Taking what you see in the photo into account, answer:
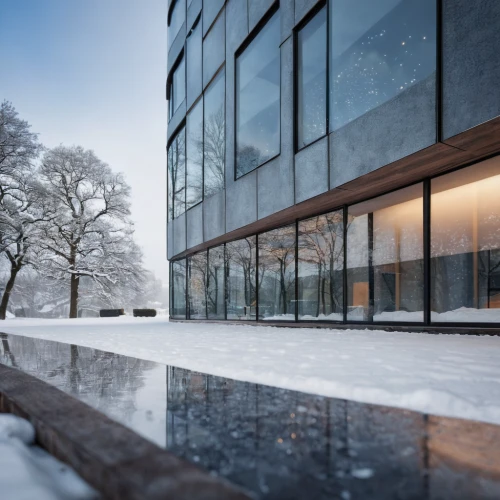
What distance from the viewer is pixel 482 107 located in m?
5.39

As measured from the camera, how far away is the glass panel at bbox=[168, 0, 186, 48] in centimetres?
1650

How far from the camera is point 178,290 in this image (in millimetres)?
17312

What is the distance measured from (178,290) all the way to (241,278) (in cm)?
575

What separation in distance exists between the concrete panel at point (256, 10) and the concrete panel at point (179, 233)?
717cm

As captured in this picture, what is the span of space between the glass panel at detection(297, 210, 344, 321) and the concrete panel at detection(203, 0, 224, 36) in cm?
797

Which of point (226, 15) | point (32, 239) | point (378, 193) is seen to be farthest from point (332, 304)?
point (32, 239)

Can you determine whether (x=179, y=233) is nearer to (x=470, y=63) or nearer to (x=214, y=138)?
(x=214, y=138)

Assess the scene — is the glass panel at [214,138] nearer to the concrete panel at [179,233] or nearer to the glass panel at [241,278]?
the glass panel at [241,278]

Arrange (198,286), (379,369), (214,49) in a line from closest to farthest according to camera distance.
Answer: (379,369)
(214,49)
(198,286)

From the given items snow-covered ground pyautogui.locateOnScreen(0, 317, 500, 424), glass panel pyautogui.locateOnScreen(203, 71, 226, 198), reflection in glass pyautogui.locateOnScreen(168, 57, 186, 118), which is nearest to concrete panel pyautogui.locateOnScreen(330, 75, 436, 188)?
snow-covered ground pyautogui.locateOnScreen(0, 317, 500, 424)

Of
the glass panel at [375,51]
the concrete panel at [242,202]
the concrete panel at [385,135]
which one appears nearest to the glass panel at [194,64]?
the concrete panel at [242,202]

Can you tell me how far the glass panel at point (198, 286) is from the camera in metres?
14.6

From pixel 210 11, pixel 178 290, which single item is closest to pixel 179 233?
pixel 178 290

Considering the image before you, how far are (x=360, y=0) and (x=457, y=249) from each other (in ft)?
17.4
